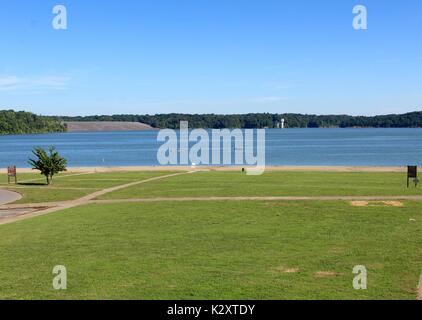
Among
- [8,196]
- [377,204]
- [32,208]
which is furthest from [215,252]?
[8,196]

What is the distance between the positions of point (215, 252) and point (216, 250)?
28cm

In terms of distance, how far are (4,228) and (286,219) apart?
11910 millimetres

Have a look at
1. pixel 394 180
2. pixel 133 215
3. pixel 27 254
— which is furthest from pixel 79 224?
pixel 394 180

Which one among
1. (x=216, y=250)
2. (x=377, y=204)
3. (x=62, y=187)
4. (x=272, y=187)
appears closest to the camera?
(x=216, y=250)

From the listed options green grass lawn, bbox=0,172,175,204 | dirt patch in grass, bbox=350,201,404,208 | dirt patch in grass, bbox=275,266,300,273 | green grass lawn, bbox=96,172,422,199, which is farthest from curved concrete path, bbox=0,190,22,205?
dirt patch in grass, bbox=275,266,300,273

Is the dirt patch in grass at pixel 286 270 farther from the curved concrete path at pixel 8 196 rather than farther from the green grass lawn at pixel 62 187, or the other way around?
the curved concrete path at pixel 8 196

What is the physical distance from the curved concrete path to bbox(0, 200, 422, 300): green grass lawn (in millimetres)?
7094

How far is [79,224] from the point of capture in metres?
22.3

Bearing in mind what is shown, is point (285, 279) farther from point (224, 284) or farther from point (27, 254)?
point (27, 254)

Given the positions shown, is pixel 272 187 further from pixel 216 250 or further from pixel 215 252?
pixel 215 252

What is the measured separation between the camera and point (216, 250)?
16766 mm

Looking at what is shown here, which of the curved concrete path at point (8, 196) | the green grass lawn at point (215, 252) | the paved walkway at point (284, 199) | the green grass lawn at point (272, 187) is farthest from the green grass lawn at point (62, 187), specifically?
the green grass lawn at point (215, 252)

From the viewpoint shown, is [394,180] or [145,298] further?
[394,180]

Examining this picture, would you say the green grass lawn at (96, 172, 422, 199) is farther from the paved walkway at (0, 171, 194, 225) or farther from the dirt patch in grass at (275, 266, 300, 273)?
the dirt patch in grass at (275, 266, 300, 273)
